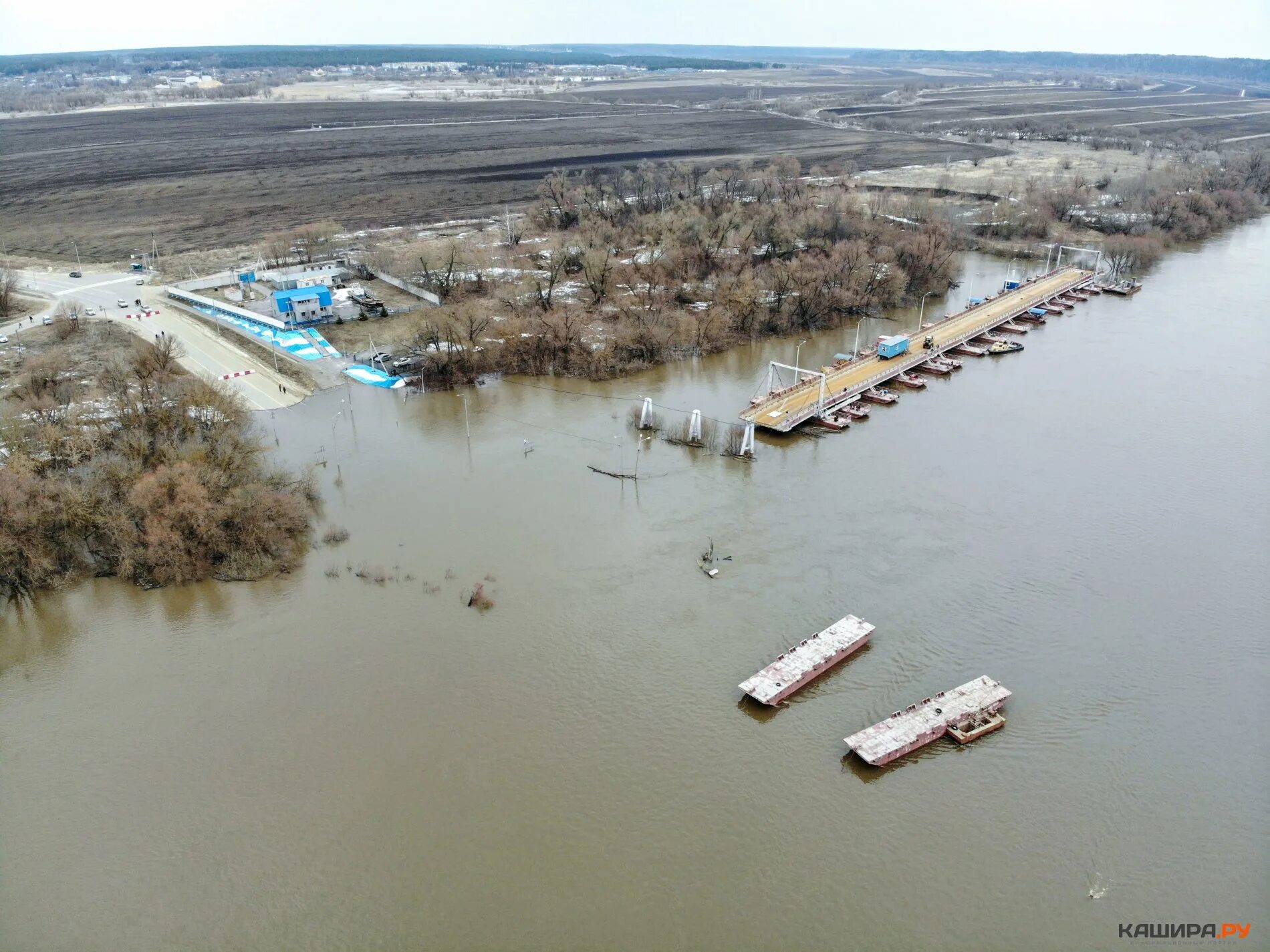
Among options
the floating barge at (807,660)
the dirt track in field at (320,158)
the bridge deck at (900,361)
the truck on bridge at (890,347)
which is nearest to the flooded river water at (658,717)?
the floating barge at (807,660)

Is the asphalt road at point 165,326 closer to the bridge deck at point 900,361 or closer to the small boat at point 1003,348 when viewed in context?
the bridge deck at point 900,361

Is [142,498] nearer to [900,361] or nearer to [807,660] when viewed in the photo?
[807,660]

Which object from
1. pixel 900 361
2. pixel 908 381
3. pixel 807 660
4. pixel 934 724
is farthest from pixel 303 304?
pixel 934 724

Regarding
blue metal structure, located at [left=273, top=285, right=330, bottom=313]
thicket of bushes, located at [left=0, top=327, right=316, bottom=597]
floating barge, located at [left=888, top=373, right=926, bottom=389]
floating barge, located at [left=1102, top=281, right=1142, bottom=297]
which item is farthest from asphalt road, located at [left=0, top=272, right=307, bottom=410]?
floating barge, located at [left=1102, top=281, right=1142, bottom=297]

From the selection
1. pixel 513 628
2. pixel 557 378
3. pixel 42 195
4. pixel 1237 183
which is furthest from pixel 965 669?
pixel 42 195

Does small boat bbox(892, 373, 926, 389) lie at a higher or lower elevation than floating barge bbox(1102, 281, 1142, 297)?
lower

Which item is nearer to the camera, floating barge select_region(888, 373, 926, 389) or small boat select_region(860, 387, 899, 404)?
small boat select_region(860, 387, 899, 404)

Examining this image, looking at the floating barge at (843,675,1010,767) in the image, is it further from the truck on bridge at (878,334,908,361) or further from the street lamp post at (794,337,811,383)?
Answer: the truck on bridge at (878,334,908,361)
